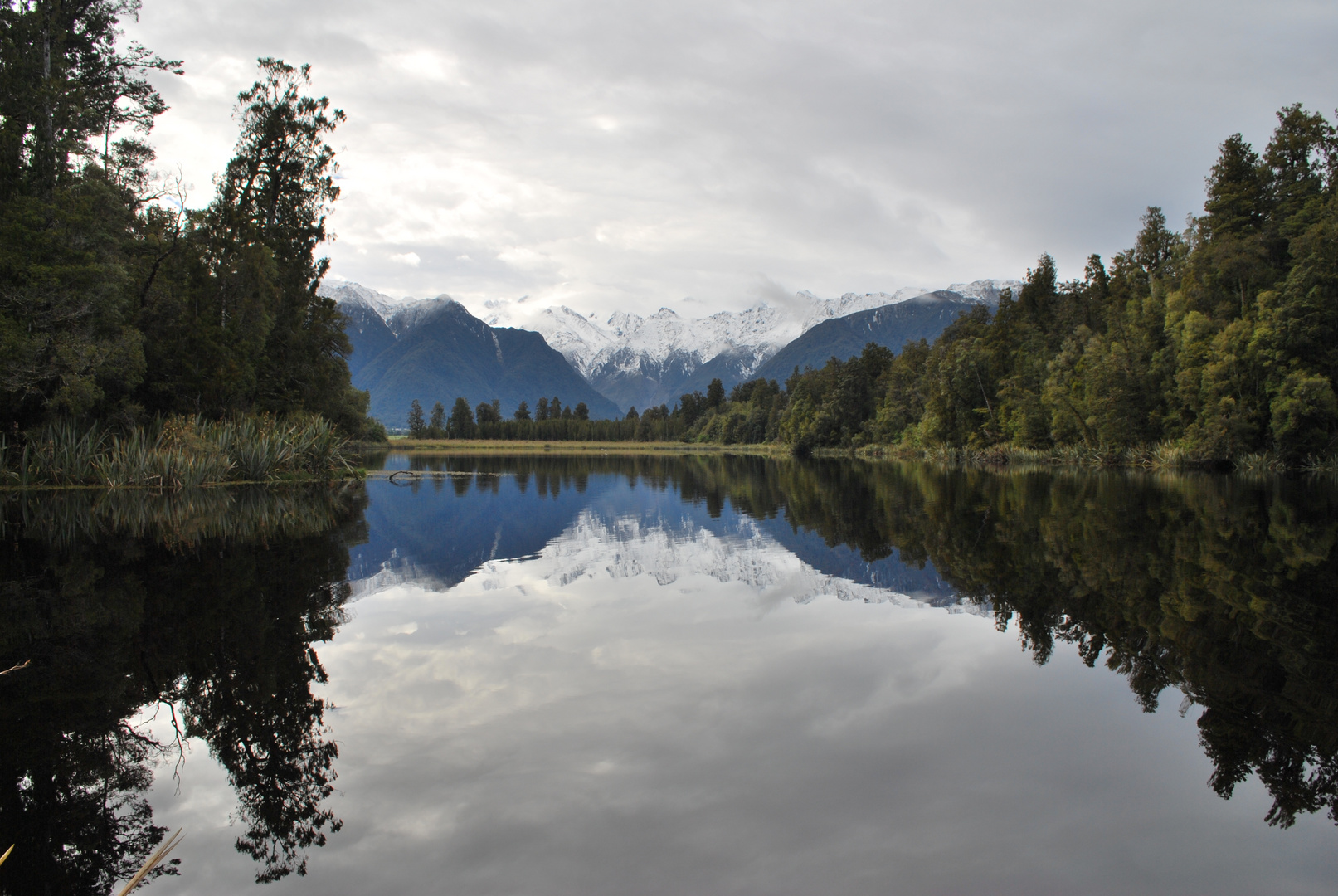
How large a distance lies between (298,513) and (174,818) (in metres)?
19.2

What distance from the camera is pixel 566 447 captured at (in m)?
162

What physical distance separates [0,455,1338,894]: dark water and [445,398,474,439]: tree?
17741 centimetres

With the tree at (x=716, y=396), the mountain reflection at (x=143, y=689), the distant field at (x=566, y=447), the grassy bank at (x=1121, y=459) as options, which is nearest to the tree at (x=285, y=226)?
the mountain reflection at (x=143, y=689)

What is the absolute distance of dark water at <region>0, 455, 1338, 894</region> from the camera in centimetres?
424

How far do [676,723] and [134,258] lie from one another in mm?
33882

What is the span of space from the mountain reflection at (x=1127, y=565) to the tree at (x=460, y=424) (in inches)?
6244

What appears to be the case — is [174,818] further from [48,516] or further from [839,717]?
[48,516]

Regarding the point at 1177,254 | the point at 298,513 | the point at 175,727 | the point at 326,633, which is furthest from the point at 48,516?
the point at 1177,254

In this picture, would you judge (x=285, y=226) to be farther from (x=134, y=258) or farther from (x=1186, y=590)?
(x=1186, y=590)

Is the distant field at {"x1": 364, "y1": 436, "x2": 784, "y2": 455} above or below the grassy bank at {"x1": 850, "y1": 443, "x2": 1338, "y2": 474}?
below

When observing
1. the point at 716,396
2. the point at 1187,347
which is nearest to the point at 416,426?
the point at 716,396

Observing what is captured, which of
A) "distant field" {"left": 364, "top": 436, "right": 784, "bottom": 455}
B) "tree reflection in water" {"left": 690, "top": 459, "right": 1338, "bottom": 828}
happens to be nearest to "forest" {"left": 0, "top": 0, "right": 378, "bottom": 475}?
"tree reflection in water" {"left": 690, "top": 459, "right": 1338, "bottom": 828}

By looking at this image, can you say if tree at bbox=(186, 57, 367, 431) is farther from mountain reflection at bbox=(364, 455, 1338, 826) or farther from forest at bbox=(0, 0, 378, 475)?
mountain reflection at bbox=(364, 455, 1338, 826)

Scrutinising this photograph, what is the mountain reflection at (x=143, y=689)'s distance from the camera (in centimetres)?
444
